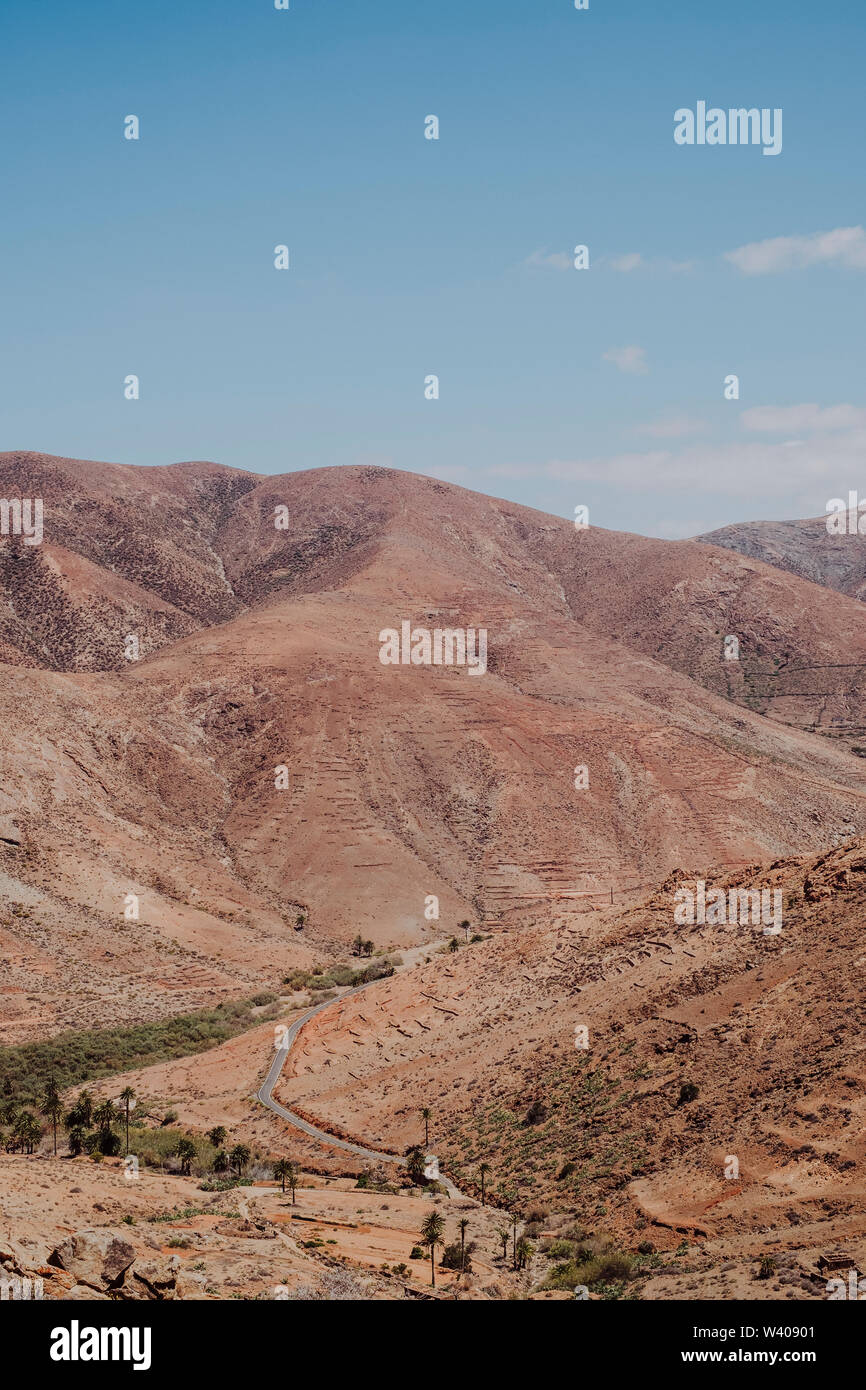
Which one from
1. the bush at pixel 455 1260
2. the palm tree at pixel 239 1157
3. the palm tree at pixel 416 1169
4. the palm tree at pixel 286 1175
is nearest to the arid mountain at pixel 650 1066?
the palm tree at pixel 416 1169

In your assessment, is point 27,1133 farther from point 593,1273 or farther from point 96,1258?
point 96,1258

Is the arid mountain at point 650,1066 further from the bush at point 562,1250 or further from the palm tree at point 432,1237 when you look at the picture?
the palm tree at point 432,1237

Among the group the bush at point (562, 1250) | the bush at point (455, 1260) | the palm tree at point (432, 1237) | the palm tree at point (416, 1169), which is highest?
the palm tree at point (432, 1237)

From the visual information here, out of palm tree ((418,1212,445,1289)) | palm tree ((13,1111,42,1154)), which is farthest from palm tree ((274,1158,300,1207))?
palm tree ((13,1111,42,1154))

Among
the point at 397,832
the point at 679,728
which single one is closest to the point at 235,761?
the point at 397,832

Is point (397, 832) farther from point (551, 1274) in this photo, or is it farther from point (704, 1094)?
point (551, 1274)

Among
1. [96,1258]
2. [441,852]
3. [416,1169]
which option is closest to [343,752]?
[441,852]
